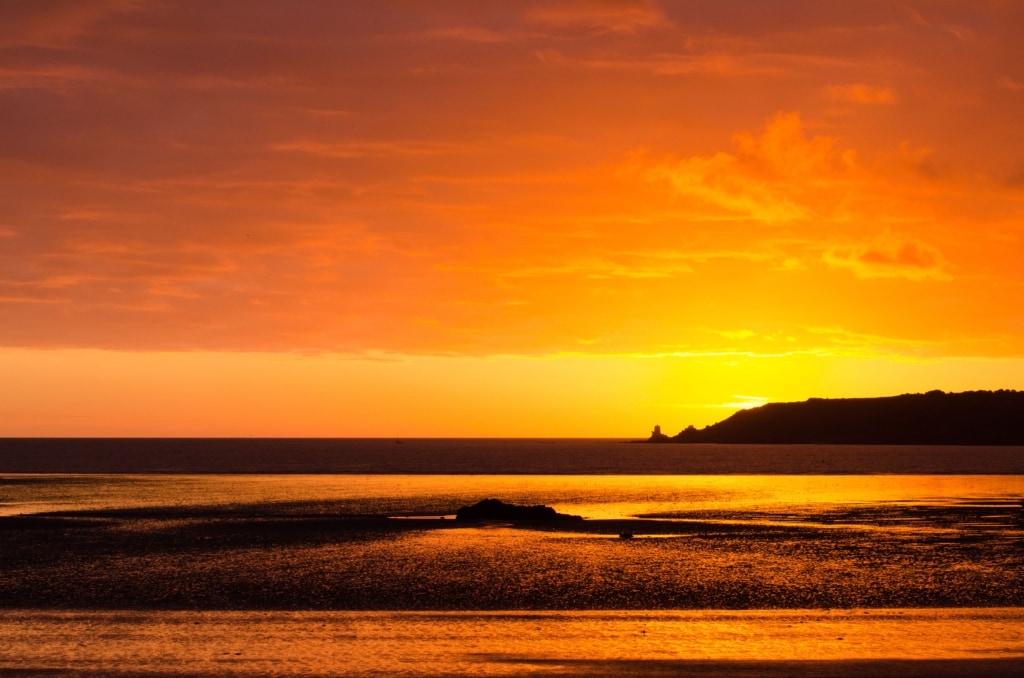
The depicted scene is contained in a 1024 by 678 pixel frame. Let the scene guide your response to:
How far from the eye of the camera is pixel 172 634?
3109 cm

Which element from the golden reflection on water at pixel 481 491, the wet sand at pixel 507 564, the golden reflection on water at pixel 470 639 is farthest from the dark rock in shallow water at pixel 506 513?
the golden reflection on water at pixel 470 639

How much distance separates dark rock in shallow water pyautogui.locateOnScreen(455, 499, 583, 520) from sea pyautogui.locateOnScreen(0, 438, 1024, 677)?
232 cm

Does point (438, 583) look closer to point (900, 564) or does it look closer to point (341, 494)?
point (900, 564)

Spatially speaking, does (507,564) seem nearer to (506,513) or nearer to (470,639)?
(470,639)

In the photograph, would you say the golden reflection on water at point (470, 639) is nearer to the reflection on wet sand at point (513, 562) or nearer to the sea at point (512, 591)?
the sea at point (512, 591)

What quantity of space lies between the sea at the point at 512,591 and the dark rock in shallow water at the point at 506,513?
232cm

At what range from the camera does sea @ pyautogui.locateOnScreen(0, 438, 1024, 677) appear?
27125 mm

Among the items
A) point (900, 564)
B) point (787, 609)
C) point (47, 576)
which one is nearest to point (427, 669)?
point (787, 609)

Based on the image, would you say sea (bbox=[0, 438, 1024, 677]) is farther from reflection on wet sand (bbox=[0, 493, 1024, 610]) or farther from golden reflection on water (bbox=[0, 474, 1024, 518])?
golden reflection on water (bbox=[0, 474, 1024, 518])

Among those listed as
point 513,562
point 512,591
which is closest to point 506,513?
point 513,562

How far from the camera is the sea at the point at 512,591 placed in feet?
89.0

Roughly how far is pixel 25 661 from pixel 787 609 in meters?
24.6

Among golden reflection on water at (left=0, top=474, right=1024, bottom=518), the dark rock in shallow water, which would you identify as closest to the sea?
the dark rock in shallow water

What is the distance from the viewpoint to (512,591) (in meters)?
40.1
